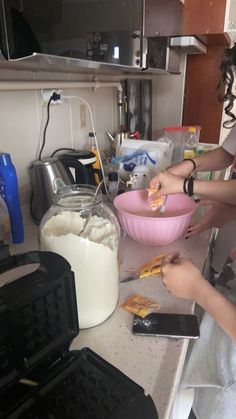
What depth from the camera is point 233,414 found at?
27.8 inches

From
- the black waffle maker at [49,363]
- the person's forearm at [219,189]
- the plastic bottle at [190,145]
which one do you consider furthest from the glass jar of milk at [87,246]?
the plastic bottle at [190,145]

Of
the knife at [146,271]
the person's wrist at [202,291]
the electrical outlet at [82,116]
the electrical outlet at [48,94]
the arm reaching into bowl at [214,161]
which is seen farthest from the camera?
the electrical outlet at [82,116]

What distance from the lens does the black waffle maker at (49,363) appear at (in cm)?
43

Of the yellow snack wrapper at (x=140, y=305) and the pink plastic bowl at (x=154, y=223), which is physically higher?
the pink plastic bowl at (x=154, y=223)

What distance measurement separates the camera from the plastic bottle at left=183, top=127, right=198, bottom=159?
5.47 ft

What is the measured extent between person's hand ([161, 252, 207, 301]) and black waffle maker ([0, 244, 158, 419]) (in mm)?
237

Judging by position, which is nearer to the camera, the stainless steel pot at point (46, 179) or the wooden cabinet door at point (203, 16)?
the stainless steel pot at point (46, 179)

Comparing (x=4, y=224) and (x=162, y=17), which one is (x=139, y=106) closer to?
(x=162, y=17)

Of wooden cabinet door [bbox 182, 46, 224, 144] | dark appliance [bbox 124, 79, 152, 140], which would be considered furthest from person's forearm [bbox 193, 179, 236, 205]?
wooden cabinet door [bbox 182, 46, 224, 144]

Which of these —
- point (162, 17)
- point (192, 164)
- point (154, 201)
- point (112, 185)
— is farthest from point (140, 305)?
point (162, 17)

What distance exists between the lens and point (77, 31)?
2.20 feet

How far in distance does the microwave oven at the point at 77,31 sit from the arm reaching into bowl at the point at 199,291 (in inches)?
19.2

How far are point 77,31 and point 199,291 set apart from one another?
1.93 feet

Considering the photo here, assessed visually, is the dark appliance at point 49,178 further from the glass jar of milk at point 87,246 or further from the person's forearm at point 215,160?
the person's forearm at point 215,160
